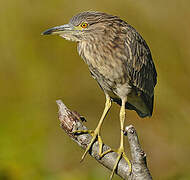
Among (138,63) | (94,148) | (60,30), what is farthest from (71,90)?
(94,148)

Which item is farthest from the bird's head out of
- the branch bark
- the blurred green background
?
the blurred green background

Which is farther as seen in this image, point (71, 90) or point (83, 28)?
point (71, 90)

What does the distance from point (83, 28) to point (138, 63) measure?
0.57 m

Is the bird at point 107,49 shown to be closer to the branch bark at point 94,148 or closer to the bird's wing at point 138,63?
the bird's wing at point 138,63

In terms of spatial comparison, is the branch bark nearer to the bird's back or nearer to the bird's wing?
the bird's back

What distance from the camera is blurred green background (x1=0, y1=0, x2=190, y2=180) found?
612 centimetres

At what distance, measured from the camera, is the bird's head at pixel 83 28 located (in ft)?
12.7

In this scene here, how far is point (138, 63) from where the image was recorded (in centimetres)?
409

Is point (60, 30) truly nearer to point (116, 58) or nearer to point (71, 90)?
point (116, 58)

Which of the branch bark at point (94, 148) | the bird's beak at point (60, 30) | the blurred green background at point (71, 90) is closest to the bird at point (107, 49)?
the bird's beak at point (60, 30)

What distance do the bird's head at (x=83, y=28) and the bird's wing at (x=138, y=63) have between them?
0.77 feet

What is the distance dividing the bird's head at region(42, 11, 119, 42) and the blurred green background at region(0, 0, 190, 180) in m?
2.23
